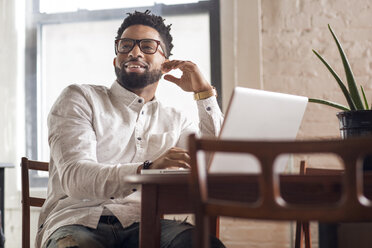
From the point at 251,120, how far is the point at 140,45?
41.7 inches

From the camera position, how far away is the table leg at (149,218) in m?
1.24

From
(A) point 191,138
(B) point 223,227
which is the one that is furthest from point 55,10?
(A) point 191,138

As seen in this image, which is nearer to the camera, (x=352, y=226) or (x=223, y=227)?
(x=352, y=226)

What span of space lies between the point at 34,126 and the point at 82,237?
5.50 feet

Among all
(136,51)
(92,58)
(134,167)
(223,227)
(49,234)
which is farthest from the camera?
(92,58)

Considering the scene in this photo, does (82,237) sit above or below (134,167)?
below

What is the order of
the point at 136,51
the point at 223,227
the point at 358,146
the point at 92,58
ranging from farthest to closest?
the point at 92,58 → the point at 223,227 → the point at 136,51 → the point at 358,146

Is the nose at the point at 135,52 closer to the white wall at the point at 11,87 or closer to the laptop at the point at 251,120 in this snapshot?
the laptop at the point at 251,120

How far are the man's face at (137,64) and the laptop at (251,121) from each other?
0.81 metres

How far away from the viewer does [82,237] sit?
5.45 ft

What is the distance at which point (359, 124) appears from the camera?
1560 millimetres

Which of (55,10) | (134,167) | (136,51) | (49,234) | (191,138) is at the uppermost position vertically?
(55,10)

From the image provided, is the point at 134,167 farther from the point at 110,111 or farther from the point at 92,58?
the point at 92,58

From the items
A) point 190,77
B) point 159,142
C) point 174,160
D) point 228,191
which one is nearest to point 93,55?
point 190,77
